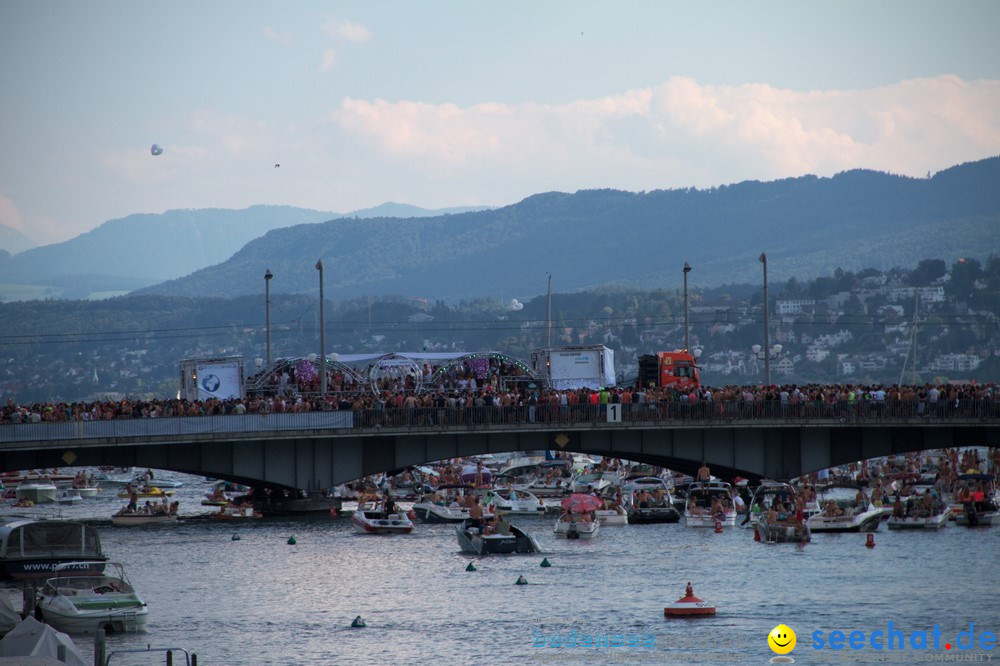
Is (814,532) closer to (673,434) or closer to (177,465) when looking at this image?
(673,434)

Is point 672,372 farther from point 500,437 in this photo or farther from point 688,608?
point 688,608

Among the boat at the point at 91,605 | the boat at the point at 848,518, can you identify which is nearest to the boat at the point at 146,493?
the boat at the point at 848,518

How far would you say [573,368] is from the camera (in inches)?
4156

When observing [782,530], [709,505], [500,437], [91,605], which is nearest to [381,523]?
[500,437]

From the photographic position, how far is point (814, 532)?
81.3m

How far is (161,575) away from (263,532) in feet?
53.7

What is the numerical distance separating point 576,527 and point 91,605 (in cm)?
3252

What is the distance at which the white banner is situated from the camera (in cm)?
10162

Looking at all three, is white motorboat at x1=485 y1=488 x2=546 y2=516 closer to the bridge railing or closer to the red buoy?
the bridge railing

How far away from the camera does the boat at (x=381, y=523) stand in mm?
84562

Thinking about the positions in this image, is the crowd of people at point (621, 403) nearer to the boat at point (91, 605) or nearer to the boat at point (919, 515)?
the boat at point (919, 515)

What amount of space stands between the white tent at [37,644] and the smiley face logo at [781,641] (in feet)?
66.2

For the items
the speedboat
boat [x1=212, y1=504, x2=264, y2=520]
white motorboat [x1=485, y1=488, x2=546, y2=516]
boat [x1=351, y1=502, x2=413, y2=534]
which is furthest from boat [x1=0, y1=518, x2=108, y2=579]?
white motorboat [x1=485, y1=488, x2=546, y2=516]

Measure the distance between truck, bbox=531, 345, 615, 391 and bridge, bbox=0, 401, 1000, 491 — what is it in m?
12.8
